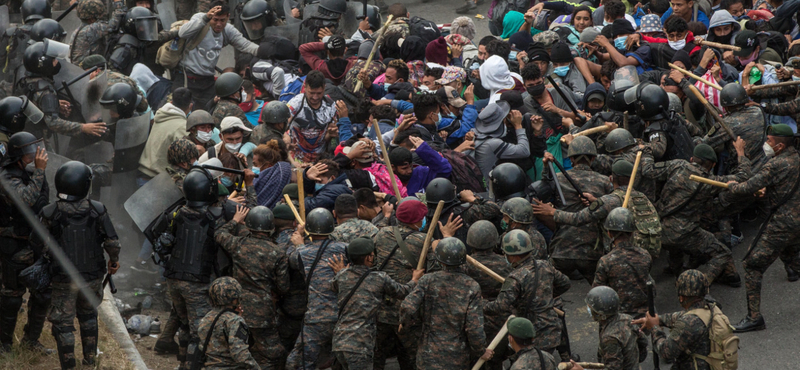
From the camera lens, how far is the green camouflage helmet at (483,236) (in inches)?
272

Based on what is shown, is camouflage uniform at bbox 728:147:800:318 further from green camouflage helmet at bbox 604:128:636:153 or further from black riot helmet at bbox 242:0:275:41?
black riot helmet at bbox 242:0:275:41

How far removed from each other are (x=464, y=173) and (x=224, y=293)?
10.8ft

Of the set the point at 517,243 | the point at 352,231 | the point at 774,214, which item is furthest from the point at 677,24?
the point at 352,231

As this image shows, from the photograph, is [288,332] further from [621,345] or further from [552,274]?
[621,345]

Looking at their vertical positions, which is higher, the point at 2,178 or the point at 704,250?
the point at 2,178

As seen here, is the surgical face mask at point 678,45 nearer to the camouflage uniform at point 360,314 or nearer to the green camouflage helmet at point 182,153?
the camouflage uniform at point 360,314

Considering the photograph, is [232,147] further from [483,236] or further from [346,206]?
[483,236]

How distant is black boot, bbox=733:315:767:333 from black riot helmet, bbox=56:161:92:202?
602 cm

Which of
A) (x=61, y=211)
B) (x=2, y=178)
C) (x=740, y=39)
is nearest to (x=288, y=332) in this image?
(x=61, y=211)

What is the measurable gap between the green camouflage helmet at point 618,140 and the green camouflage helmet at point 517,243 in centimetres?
232

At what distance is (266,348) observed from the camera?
7387 mm

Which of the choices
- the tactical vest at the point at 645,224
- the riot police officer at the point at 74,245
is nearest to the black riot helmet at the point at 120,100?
the riot police officer at the point at 74,245

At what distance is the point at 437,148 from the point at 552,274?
259cm

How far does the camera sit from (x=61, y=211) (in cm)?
722
